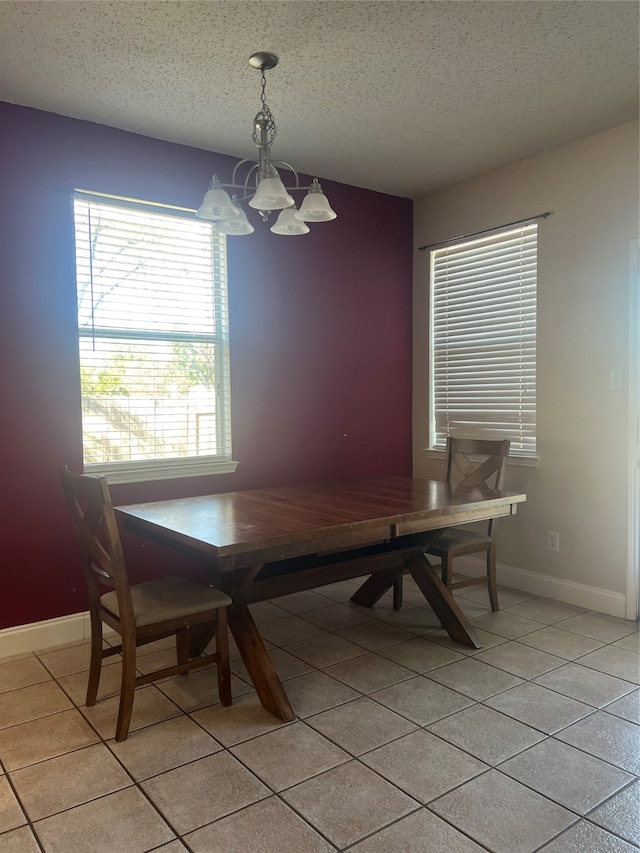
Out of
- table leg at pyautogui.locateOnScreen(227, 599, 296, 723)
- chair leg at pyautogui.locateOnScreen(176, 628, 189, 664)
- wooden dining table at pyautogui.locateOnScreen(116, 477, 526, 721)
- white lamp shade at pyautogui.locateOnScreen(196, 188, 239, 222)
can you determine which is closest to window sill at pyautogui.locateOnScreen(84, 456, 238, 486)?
wooden dining table at pyautogui.locateOnScreen(116, 477, 526, 721)

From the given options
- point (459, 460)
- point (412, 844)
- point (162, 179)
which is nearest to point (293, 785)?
point (412, 844)

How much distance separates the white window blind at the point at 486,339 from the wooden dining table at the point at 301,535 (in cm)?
95

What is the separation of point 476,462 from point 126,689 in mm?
2622

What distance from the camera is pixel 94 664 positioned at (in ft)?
8.05

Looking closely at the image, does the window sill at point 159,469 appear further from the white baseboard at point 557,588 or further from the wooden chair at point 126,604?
the white baseboard at point 557,588

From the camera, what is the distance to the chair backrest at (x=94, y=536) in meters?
2.15

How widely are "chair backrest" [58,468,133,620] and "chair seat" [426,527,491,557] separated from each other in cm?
160

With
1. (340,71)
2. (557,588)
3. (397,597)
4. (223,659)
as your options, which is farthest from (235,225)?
(557,588)

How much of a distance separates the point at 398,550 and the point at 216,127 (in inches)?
91.7

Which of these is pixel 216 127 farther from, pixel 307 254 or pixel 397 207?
pixel 397 207

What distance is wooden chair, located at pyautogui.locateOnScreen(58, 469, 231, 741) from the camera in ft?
7.21

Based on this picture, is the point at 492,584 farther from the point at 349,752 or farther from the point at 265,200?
the point at 265,200

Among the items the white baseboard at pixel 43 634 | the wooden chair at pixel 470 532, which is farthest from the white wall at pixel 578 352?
the white baseboard at pixel 43 634

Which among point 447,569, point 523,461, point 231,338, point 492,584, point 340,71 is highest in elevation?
point 340,71
